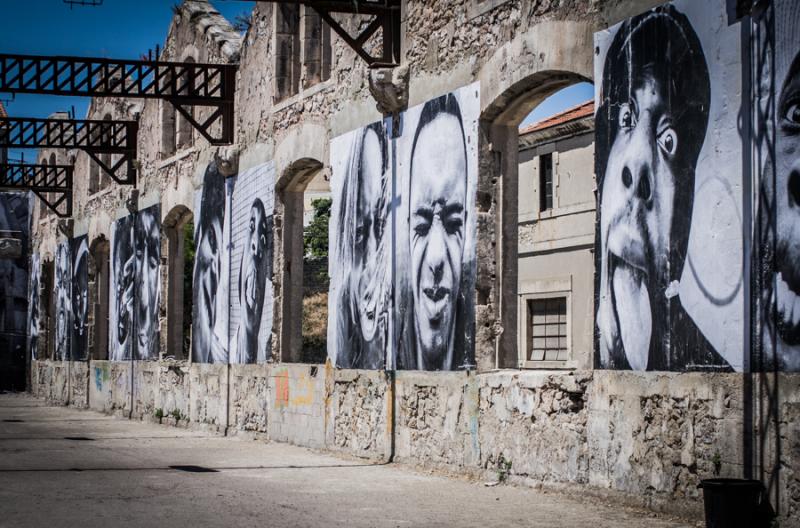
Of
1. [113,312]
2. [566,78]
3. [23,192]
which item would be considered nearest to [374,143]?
[566,78]

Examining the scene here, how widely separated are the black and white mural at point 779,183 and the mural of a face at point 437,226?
13.9ft

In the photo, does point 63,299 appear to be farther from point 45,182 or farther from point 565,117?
point 565,117

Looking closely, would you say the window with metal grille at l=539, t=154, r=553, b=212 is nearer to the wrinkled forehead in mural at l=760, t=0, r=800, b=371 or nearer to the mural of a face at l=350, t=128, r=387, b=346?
the mural of a face at l=350, t=128, r=387, b=346

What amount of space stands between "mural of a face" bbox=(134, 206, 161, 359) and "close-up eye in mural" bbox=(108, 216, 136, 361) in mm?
433

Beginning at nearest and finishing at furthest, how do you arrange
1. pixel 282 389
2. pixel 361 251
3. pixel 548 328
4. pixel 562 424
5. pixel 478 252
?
pixel 562 424 < pixel 478 252 < pixel 361 251 < pixel 282 389 < pixel 548 328

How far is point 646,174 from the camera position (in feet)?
31.1

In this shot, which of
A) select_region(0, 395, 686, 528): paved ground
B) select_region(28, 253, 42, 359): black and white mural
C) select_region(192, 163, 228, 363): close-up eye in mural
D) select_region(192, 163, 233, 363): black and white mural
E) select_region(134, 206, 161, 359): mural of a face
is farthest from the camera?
select_region(28, 253, 42, 359): black and white mural

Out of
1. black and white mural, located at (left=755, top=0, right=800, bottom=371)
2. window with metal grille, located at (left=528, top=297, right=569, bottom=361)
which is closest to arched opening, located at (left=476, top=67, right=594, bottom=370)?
window with metal grille, located at (left=528, top=297, right=569, bottom=361)

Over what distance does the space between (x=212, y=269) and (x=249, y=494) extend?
32.4 ft

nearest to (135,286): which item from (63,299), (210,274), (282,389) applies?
(210,274)

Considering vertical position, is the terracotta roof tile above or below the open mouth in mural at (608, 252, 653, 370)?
above

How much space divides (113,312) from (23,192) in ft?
47.8

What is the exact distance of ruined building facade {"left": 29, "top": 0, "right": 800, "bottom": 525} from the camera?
8.52 meters

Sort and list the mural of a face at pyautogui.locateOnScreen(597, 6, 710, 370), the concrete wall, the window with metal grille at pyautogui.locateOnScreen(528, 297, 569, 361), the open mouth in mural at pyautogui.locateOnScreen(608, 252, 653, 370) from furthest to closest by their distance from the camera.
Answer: the window with metal grille at pyautogui.locateOnScreen(528, 297, 569, 361), the open mouth in mural at pyautogui.locateOnScreen(608, 252, 653, 370), the mural of a face at pyautogui.locateOnScreen(597, 6, 710, 370), the concrete wall
